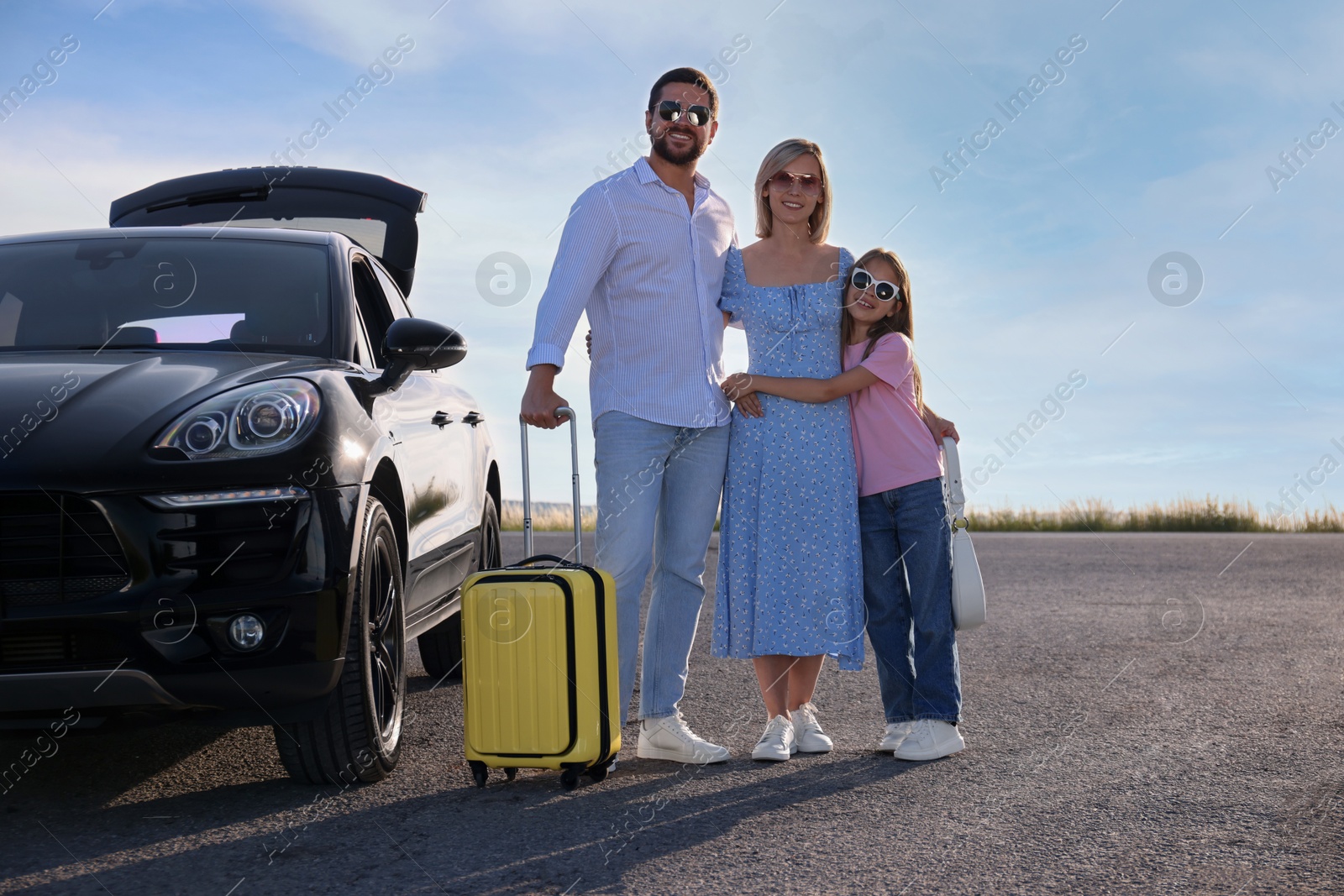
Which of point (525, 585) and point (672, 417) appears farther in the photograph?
point (672, 417)

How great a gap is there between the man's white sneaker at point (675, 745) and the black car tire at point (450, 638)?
1800 millimetres

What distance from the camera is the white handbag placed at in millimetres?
4047

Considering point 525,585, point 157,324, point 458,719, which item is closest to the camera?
point 525,585

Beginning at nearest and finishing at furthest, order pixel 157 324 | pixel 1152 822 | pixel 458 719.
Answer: pixel 1152 822, pixel 157 324, pixel 458 719

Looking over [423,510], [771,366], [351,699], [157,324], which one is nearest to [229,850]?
[351,699]

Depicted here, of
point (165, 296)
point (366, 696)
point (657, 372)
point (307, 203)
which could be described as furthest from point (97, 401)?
point (307, 203)

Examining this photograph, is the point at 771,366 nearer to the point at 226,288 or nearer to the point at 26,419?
the point at 226,288

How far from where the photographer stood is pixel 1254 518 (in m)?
18.8

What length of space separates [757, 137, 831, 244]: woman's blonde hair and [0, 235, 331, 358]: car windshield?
1550mm

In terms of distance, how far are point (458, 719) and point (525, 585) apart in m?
1.43

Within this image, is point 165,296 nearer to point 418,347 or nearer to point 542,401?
point 418,347

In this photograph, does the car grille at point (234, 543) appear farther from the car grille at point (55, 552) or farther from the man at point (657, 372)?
the man at point (657, 372)

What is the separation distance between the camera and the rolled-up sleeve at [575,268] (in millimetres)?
3961

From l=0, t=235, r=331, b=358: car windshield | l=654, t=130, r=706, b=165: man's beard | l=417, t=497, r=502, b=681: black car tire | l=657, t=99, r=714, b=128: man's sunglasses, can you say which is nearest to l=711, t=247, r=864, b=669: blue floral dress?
l=654, t=130, r=706, b=165: man's beard
